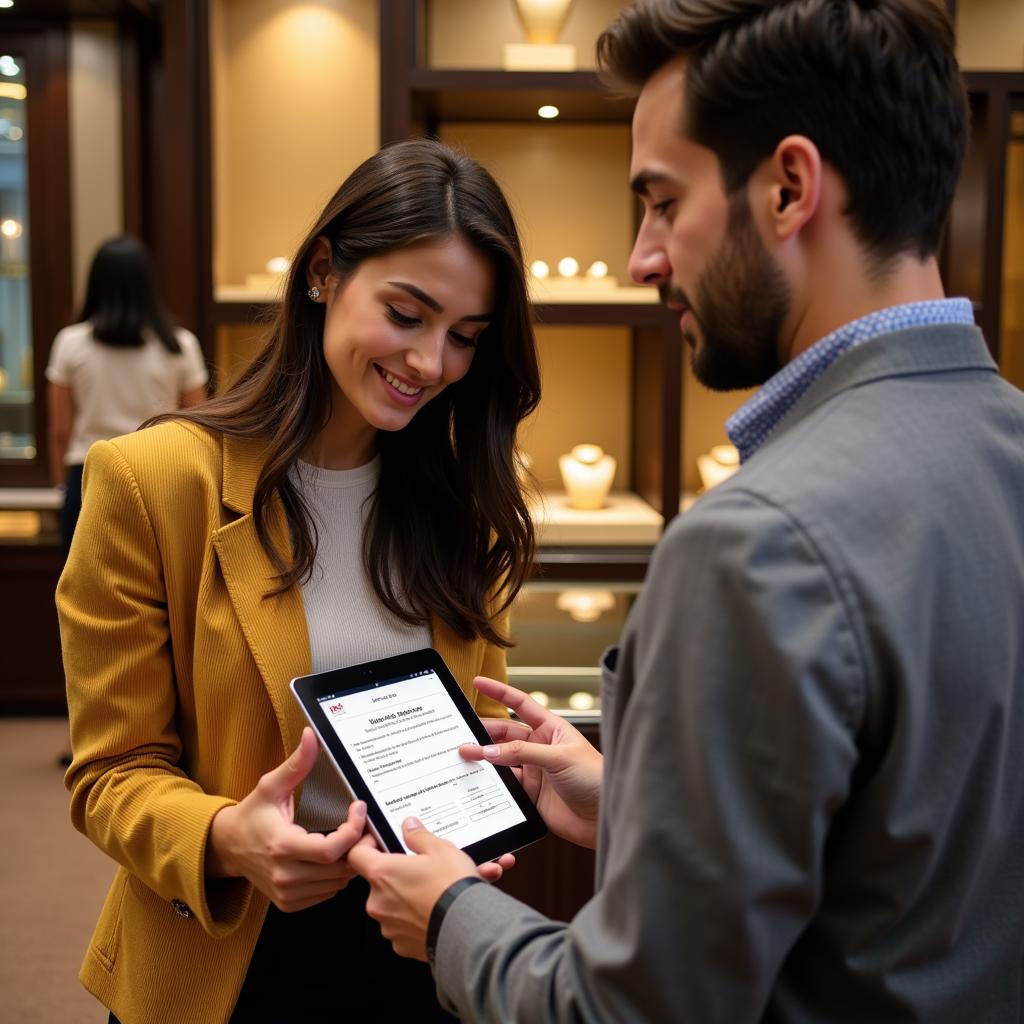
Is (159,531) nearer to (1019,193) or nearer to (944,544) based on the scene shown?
(944,544)

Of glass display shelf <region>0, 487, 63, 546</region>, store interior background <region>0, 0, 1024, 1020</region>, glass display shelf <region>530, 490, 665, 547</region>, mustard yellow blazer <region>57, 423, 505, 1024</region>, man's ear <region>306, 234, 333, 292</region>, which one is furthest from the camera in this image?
glass display shelf <region>0, 487, 63, 546</region>

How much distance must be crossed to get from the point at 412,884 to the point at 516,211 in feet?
9.30

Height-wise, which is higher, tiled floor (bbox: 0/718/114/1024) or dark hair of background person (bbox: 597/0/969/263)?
dark hair of background person (bbox: 597/0/969/263)

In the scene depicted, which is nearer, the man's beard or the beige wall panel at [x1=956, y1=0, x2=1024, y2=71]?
the man's beard

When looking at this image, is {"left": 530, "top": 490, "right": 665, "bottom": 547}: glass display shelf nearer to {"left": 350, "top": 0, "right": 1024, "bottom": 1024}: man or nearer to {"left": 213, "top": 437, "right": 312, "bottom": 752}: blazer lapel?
{"left": 213, "top": 437, "right": 312, "bottom": 752}: blazer lapel

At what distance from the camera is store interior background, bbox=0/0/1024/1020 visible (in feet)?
Result: 10.5

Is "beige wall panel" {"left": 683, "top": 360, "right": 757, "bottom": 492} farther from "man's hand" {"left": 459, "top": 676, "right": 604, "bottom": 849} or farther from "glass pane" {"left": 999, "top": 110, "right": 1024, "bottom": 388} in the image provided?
"man's hand" {"left": 459, "top": 676, "right": 604, "bottom": 849}

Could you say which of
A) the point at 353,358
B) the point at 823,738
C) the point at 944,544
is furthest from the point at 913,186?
the point at 353,358

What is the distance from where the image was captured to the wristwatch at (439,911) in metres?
0.93

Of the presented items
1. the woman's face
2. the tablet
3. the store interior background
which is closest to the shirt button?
the tablet

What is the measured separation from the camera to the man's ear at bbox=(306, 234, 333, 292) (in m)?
1.50

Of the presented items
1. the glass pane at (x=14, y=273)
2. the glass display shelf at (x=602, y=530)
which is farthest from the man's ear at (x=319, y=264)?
the glass pane at (x=14, y=273)

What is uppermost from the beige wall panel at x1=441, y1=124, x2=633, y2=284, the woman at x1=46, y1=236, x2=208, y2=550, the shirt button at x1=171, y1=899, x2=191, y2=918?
the beige wall panel at x1=441, y1=124, x2=633, y2=284

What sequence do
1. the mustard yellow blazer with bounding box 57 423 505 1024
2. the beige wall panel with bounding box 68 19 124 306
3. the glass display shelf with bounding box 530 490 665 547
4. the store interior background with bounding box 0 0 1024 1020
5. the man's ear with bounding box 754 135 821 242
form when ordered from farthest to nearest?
the beige wall panel with bounding box 68 19 124 306 → the glass display shelf with bounding box 530 490 665 547 → the store interior background with bounding box 0 0 1024 1020 → the mustard yellow blazer with bounding box 57 423 505 1024 → the man's ear with bounding box 754 135 821 242
